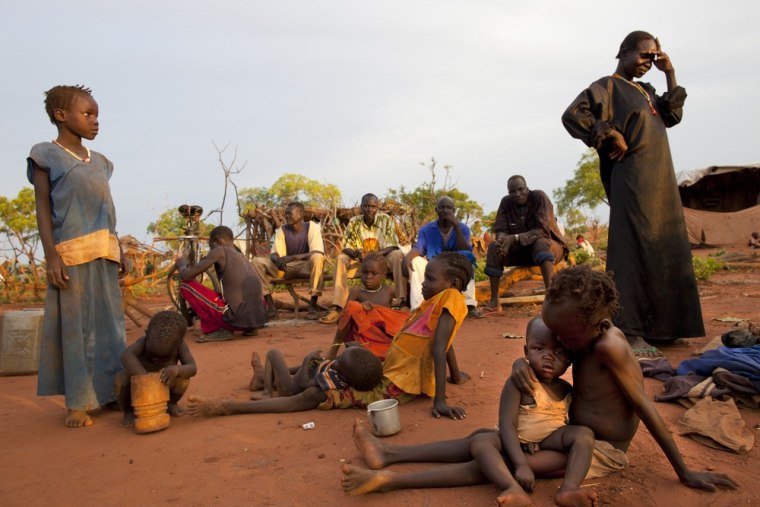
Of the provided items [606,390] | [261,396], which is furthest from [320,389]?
[606,390]

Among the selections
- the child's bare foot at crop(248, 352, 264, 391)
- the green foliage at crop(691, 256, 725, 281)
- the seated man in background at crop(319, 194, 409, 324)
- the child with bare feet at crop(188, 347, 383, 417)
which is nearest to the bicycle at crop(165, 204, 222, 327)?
the seated man in background at crop(319, 194, 409, 324)

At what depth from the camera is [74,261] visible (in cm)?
321

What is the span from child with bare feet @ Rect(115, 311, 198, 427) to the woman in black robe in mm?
3075

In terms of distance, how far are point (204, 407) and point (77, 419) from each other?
32.4 inches

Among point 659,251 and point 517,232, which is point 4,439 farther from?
point 517,232

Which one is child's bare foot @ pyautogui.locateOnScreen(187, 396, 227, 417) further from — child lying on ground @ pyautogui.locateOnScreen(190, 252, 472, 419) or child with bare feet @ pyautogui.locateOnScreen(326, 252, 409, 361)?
child with bare feet @ pyautogui.locateOnScreen(326, 252, 409, 361)

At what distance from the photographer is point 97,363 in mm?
3309

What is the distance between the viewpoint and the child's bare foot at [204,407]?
305 centimetres

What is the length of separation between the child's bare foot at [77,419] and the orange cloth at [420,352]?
186 centimetres

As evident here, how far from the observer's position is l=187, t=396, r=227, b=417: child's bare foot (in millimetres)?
3049

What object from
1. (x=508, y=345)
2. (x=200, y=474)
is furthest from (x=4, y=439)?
(x=508, y=345)

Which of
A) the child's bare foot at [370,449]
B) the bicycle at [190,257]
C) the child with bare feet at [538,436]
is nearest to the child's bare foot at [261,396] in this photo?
the child's bare foot at [370,449]

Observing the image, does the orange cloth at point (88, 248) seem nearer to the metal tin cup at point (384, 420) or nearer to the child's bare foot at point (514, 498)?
the metal tin cup at point (384, 420)

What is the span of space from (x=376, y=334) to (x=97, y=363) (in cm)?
184
